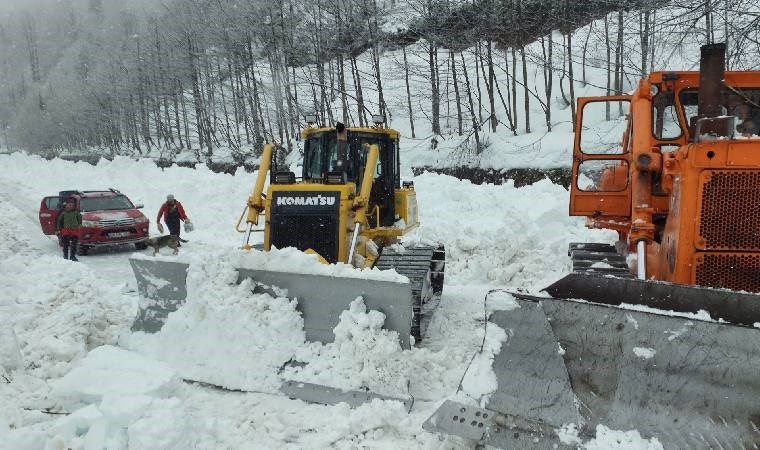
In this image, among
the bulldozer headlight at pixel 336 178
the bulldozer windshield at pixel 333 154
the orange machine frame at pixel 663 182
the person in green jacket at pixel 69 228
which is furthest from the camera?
the person in green jacket at pixel 69 228

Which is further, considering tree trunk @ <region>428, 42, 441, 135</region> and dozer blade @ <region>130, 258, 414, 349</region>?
tree trunk @ <region>428, 42, 441, 135</region>

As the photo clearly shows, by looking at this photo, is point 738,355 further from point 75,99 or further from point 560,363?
point 75,99

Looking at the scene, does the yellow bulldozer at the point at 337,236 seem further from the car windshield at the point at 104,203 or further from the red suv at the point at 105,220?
the car windshield at the point at 104,203

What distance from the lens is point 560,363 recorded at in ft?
10.2

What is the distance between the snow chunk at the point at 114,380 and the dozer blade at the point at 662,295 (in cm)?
284

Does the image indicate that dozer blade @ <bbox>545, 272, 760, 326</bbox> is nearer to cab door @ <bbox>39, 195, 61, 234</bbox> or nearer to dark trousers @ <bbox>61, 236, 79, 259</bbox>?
dark trousers @ <bbox>61, 236, 79, 259</bbox>

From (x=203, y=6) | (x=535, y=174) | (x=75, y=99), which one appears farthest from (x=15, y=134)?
(x=535, y=174)

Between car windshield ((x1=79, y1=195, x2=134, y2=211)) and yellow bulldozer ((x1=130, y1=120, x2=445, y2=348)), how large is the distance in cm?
840

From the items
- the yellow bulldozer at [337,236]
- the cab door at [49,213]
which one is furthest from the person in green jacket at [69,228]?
the yellow bulldozer at [337,236]

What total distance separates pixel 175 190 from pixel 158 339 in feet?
52.3

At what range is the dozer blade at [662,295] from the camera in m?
2.88

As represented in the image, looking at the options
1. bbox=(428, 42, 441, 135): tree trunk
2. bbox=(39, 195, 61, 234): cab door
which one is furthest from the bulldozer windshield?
bbox=(428, 42, 441, 135): tree trunk

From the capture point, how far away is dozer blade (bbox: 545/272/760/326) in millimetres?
2875

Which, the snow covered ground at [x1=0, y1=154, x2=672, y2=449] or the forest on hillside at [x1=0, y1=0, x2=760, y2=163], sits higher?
the forest on hillside at [x1=0, y1=0, x2=760, y2=163]
